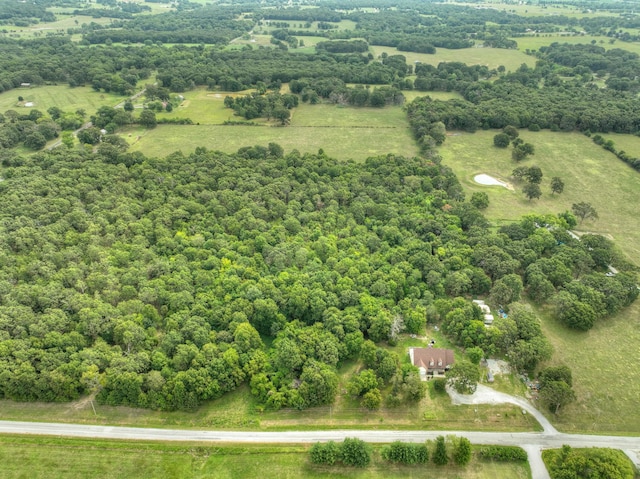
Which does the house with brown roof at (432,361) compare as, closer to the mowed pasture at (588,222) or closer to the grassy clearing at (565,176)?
the mowed pasture at (588,222)

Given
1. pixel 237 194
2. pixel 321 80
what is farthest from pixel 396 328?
pixel 321 80

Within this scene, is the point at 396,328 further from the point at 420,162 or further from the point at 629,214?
the point at 629,214

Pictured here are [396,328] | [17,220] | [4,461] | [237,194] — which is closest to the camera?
[4,461]

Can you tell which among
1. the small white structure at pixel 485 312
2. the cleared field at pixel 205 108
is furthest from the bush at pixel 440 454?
the cleared field at pixel 205 108

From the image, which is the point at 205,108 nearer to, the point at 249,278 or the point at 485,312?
the point at 249,278

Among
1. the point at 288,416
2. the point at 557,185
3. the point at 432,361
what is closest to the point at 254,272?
the point at 288,416

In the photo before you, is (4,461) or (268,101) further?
(268,101)

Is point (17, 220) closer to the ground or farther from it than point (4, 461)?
farther from it

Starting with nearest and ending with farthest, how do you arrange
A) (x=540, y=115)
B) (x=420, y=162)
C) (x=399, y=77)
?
(x=420, y=162)
(x=540, y=115)
(x=399, y=77)
